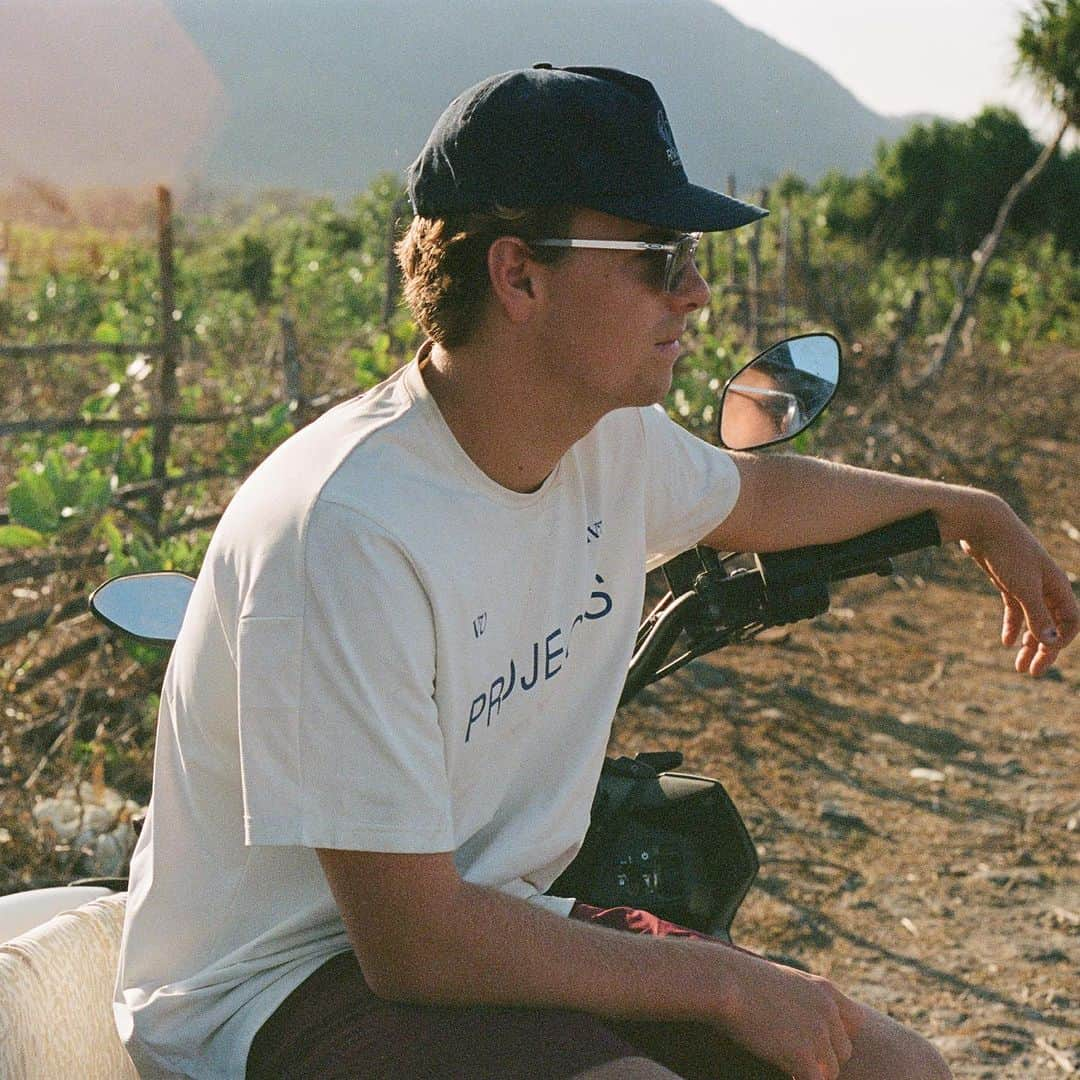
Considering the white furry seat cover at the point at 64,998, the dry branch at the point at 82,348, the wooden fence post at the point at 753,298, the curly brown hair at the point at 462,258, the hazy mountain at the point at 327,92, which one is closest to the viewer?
the white furry seat cover at the point at 64,998

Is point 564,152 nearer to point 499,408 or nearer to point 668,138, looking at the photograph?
point 668,138

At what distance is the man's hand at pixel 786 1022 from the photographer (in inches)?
59.4

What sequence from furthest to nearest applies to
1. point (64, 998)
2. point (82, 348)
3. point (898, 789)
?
1. point (82, 348)
2. point (898, 789)
3. point (64, 998)

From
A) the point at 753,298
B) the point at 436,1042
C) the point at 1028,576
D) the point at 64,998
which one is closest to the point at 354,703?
the point at 436,1042

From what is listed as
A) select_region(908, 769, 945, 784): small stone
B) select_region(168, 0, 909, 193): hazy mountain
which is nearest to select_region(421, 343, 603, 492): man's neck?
select_region(908, 769, 945, 784): small stone

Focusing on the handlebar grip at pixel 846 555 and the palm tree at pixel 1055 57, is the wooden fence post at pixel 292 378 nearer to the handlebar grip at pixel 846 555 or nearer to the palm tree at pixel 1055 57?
the handlebar grip at pixel 846 555

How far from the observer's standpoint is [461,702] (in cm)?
155

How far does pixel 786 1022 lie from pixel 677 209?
0.91 m

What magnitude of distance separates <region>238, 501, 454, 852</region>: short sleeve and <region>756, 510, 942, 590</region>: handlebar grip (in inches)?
30.8

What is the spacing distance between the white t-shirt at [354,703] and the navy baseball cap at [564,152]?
0.81 ft

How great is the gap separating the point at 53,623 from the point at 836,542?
2760 millimetres

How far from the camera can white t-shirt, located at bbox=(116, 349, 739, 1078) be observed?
1.41 m

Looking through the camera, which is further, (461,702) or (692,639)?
(692,639)

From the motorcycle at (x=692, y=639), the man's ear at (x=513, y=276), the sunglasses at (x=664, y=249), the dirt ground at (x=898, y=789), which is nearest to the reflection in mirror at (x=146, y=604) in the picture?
the motorcycle at (x=692, y=639)
